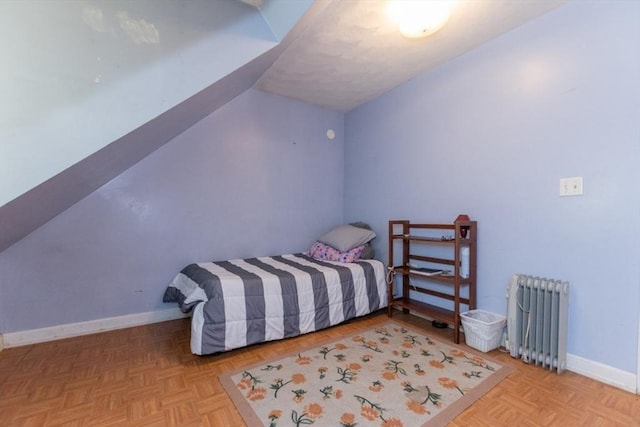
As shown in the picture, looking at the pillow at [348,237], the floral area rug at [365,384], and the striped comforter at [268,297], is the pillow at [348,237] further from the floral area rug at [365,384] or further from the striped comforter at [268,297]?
the floral area rug at [365,384]

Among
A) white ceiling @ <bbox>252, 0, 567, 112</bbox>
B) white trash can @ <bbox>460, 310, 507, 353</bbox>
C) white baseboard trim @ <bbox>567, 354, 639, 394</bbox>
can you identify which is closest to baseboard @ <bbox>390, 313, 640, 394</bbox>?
white baseboard trim @ <bbox>567, 354, 639, 394</bbox>

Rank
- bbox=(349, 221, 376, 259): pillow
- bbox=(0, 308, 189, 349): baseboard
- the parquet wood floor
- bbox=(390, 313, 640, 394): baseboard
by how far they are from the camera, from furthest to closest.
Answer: bbox=(349, 221, 376, 259): pillow < bbox=(0, 308, 189, 349): baseboard < bbox=(390, 313, 640, 394): baseboard < the parquet wood floor

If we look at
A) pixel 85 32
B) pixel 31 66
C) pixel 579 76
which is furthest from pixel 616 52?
pixel 31 66

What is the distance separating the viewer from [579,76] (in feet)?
6.07

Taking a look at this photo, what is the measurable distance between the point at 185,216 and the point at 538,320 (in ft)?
10.2

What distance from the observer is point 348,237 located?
3.18 metres

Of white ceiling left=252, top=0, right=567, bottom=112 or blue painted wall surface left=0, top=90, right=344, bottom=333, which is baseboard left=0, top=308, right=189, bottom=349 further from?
white ceiling left=252, top=0, right=567, bottom=112

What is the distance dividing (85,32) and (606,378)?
137 inches

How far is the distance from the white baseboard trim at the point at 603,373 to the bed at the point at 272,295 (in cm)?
148

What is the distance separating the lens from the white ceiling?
194cm

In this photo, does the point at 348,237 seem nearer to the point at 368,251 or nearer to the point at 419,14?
the point at 368,251

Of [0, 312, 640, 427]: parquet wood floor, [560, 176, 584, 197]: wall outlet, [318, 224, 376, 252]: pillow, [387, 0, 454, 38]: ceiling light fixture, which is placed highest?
[387, 0, 454, 38]: ceiling light fixture

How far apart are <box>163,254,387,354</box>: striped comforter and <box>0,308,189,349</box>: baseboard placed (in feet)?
0.68

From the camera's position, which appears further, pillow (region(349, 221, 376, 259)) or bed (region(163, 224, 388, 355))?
pillow (region(349, 221, 376, 259))
